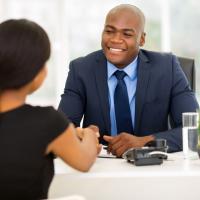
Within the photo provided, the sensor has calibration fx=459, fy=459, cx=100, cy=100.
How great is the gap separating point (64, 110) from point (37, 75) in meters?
1.06

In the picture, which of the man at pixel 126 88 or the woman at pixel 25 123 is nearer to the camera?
the woman at pixel 25 123

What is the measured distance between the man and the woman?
3.26 feet

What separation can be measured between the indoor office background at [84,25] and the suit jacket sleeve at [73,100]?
3.06 metres

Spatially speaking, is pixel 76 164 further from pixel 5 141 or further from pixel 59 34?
pixel 59 34

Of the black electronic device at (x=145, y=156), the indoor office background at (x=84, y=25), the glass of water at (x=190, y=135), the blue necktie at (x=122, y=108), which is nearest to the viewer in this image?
the black electronic device at (x=145, y=156)

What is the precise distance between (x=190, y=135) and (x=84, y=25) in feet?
13.2

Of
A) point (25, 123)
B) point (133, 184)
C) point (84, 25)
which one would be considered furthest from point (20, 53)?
point (84, 25)

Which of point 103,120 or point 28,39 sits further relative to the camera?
point 103,120

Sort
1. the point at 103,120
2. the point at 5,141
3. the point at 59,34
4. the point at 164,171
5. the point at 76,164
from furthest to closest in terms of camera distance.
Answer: the point at 59,34
the point at 103,120
the point at 164,171
the point at 76,164
the point at 5,141

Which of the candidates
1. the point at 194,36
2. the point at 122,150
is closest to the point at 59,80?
the point at 194,36

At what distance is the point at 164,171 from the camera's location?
146 centimetres

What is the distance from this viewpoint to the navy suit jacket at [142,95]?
2.27 meters

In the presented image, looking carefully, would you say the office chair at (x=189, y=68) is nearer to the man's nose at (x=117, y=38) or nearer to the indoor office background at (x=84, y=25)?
the man's nose at (x=117, y=38)

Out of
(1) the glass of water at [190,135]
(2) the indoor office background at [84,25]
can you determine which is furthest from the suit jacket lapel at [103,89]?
(2) the indoor office background at [84,25]
